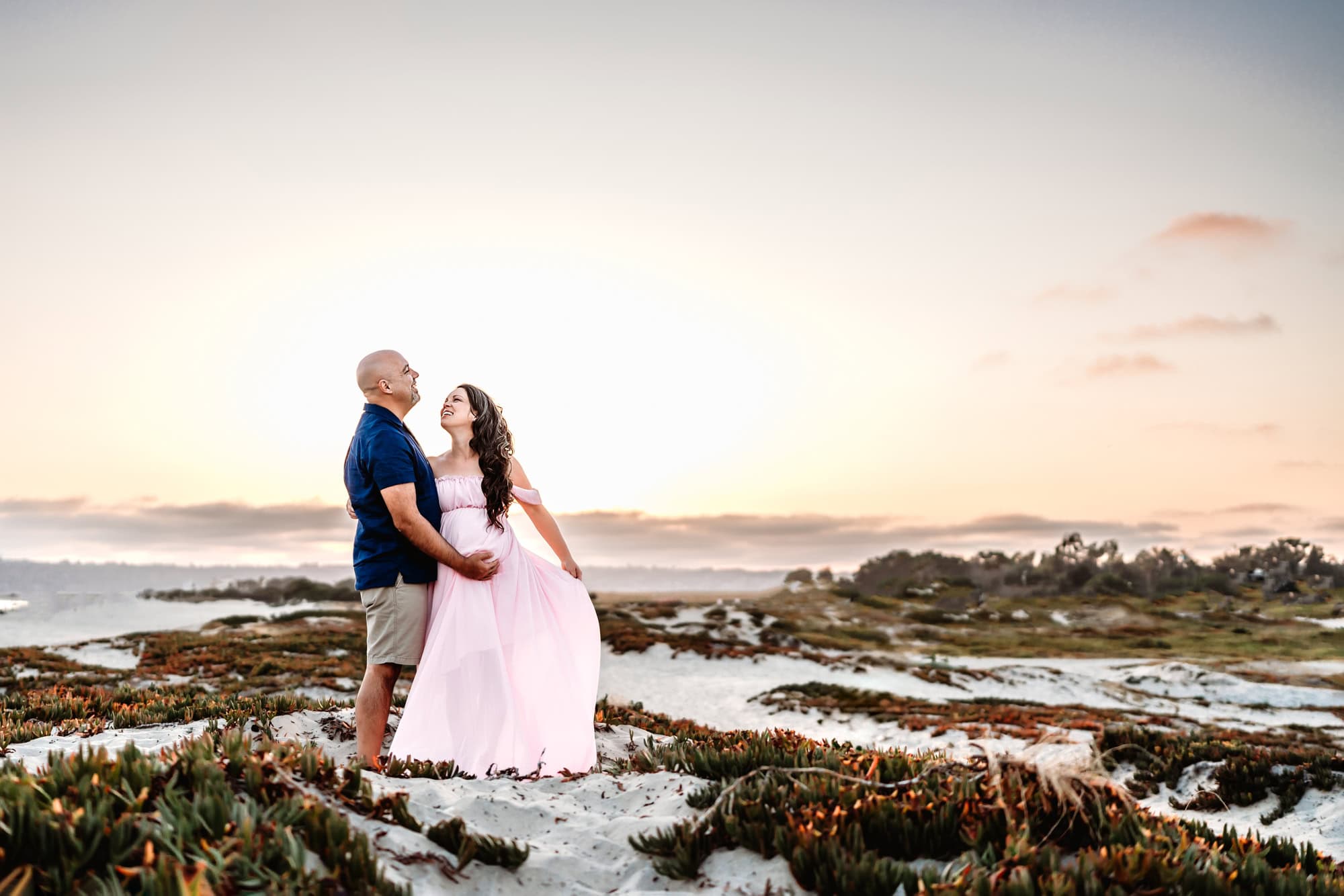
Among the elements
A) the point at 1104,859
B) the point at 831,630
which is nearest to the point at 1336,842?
the point at 1104,859

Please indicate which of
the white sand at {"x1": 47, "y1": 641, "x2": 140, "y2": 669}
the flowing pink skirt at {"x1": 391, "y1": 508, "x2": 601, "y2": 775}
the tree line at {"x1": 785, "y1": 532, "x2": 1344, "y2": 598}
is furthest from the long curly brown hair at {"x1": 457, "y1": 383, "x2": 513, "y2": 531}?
the tree line at {"x1": 785, "y1": 532, "x2": 1344, "y2": 598}

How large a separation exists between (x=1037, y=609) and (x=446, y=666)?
172 feet

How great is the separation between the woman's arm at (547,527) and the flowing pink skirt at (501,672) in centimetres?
25

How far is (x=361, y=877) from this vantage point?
285 centimetres

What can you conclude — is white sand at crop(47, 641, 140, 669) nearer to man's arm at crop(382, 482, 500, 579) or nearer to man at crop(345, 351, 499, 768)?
man at crop(345, 351, 499, 768)

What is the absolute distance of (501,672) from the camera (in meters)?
6.00

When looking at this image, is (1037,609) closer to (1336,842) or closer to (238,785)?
(1336,842)

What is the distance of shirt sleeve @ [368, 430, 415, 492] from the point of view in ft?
18.6

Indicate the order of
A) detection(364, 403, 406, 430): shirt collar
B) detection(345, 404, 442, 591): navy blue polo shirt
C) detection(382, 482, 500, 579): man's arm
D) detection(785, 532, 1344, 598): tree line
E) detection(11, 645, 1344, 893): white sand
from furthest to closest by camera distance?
detection(785, 532, 1344, 598): tree line < detection(364, 403, 406, 430): shirt collar < detection(345, 404, 442, 591): navy blue polo shirt < detection(382, 482, 500, 579): man's arm < detection(11, 645, 1344, 893): white sand

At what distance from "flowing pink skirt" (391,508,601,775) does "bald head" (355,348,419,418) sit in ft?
3.03

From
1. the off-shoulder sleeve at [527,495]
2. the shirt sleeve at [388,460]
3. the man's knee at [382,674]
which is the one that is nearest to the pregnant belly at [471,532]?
the off-shoulder sleeve at [527,495]

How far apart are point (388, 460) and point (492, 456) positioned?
0.90 m

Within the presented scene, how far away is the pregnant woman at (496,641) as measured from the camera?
5836 millimetres

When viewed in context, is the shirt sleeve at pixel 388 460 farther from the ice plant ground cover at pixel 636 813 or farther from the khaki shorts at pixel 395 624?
the ice plant ground cover at pixel 636 813
